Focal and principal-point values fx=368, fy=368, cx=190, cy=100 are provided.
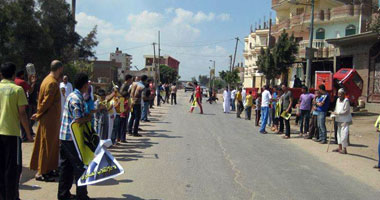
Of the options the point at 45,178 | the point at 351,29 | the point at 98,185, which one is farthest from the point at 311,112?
the point at 351,29

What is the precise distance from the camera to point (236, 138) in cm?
1234

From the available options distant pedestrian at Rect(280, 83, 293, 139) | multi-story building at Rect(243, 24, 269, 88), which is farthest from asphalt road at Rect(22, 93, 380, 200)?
multi-story building at Rect(243, 24, 269, 88)

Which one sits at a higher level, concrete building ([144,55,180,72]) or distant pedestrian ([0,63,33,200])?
concrete building ([144,55,180,72])

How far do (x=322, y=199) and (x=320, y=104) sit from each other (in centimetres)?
622

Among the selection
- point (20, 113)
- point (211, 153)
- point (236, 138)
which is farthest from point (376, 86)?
point (20, 113)

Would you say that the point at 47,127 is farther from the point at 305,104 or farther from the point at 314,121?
the point at 305,104

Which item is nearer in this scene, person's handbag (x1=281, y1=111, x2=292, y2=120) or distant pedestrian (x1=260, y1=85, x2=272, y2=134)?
person's handbag (x1=281, y1=111, x2=292, y2=120)

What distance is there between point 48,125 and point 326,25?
123ft

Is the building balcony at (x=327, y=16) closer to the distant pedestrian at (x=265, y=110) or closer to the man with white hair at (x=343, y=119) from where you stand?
the distant pedestrian at (x=265, y=110)

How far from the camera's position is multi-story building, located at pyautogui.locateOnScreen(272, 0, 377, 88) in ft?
108

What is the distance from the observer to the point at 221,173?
725cm

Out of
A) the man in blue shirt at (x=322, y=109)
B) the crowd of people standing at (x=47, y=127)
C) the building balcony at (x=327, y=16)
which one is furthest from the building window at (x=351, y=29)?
the crowd of people standing at (x=47, y=127)

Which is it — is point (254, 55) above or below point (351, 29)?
below

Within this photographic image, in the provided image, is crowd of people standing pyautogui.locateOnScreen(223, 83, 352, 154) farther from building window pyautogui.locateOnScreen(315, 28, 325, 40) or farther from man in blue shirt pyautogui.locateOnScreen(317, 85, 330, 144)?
building window pyautogui.locateOnScreen(315, 28, 325, 40)
